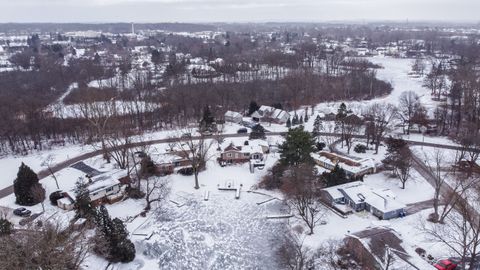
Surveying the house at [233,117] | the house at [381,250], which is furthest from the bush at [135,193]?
the house at [233,117]

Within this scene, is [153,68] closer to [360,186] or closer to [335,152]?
[335,152]

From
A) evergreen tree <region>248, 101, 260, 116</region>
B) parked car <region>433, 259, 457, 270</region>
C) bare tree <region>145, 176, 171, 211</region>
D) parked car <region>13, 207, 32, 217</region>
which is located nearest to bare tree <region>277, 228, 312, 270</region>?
parked car <region>433, 259, 457, 270</region>

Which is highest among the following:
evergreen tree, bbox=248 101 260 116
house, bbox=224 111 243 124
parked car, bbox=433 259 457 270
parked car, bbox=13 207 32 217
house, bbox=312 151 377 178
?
evergreen tree, bbox=248 101 260 116

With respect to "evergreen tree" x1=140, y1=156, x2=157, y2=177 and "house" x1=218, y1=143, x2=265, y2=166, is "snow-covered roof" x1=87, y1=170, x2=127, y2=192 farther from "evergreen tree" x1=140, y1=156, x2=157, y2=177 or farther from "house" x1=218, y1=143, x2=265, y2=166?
"house" x1=218, y1=143, x2=265, y2=166

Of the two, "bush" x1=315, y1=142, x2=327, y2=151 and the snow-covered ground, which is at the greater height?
"bush" x1=315, y1=142, x2=327, y2=151

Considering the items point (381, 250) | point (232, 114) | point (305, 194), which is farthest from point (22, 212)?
point (232, 114)

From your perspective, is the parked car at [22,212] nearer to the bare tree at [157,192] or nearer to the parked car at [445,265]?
the bare tree at [157,192]

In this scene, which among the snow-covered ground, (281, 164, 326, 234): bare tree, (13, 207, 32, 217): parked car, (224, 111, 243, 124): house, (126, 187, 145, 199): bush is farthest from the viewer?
(224, 111, 243, 124): house

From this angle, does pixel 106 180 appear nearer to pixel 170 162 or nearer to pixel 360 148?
pixel 170 162

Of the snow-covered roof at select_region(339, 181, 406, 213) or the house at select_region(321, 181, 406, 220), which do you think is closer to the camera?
the house at select_region(321, 181, 406, 220)
